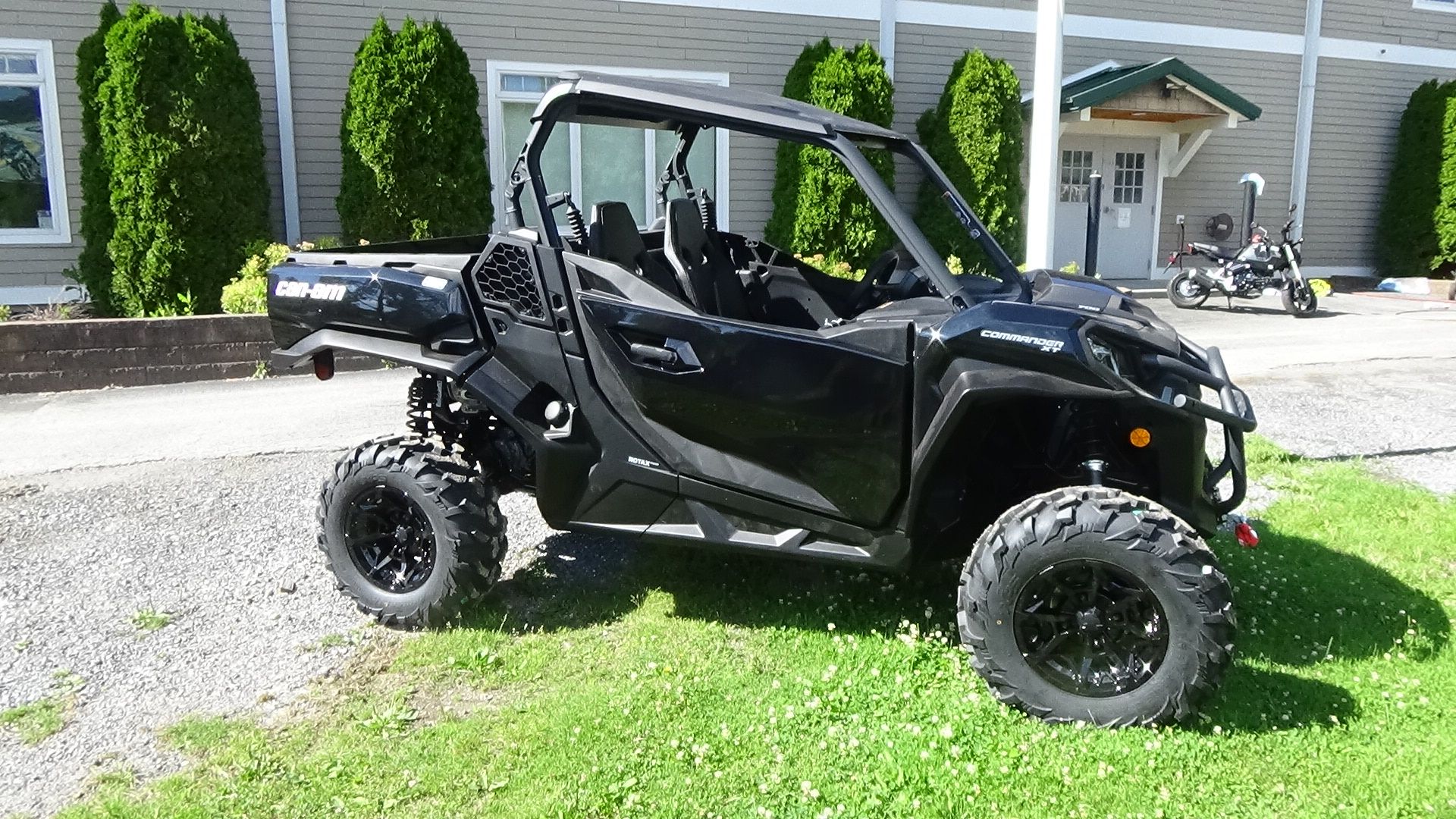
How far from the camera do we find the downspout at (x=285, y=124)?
35.0 feet

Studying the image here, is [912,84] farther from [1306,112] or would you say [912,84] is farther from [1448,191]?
[1448,191]

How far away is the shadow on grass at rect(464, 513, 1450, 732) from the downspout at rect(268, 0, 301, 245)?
306 inches

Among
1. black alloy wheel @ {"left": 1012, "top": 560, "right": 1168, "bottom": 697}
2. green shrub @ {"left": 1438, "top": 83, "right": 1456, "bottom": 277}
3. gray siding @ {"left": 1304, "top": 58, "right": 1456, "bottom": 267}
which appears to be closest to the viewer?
black alloy wheel @ {"left": 1012, "top": 560, "right": 1168, "bottom": 697}

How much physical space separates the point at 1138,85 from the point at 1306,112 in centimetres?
417

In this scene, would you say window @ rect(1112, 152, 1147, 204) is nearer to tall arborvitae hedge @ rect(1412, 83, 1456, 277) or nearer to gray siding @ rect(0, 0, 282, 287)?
tall arborvitae hedge @ rect(1412, 83, 1456, 277)

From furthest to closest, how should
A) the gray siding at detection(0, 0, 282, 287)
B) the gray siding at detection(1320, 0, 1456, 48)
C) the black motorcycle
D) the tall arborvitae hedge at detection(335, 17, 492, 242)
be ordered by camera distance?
the gray siding at detection(1320, 0, 1456, 48) < the black motorcycle < the tall arborvitae hedge at detection(335, 17, 492, 242) < the gray siding at detection(0, 0, 282, 287)

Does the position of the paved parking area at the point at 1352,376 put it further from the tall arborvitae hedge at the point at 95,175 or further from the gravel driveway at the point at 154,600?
the tall arborvitae hedge at the point at 95,175

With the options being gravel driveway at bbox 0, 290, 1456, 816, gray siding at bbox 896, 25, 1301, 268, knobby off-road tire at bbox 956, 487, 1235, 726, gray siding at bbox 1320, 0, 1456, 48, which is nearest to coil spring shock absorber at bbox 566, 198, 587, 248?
gravel driveway at bbox 0, 290, 1456, 816

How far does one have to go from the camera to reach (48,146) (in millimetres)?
10211

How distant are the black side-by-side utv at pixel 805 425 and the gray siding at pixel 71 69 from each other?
7.64 m

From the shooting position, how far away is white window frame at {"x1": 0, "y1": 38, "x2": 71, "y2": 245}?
32.8ft

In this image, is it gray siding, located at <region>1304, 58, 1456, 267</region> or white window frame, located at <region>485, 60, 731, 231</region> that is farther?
gray siding, located at <region>1304, 58, 1456, 267</region>

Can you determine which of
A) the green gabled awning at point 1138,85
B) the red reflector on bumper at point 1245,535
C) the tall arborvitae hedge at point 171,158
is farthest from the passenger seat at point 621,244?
the green gabled awning at point 1138,85

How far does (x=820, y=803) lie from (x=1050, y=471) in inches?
59.4
